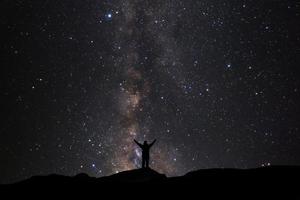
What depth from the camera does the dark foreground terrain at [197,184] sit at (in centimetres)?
922

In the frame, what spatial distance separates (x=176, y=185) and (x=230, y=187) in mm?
1619

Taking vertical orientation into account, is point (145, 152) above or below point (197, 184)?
above

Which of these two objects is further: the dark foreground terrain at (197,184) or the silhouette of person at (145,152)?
the silhouette of person at (145,152)

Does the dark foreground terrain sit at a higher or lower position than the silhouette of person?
lower

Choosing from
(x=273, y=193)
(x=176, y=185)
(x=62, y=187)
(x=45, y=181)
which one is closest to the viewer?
(x=273, y=193)

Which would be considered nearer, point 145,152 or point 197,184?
A: point 197,184

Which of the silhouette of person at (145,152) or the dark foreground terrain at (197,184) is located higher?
the silhouette of person at (145,152)

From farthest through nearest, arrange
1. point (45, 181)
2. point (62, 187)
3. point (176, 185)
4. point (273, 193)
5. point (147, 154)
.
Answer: point (147, 154) → point (45, 181) → point (62, 187) → point (176, 185) → point (273, 193)

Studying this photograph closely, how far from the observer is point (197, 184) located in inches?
391

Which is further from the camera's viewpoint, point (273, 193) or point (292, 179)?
point (292, 179)

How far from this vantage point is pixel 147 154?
17.5 metres

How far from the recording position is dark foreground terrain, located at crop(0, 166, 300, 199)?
9220 millimetres

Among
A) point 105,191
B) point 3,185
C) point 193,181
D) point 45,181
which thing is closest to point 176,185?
point 193,181

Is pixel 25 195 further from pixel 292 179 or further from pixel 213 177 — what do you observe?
pixel 292 179
